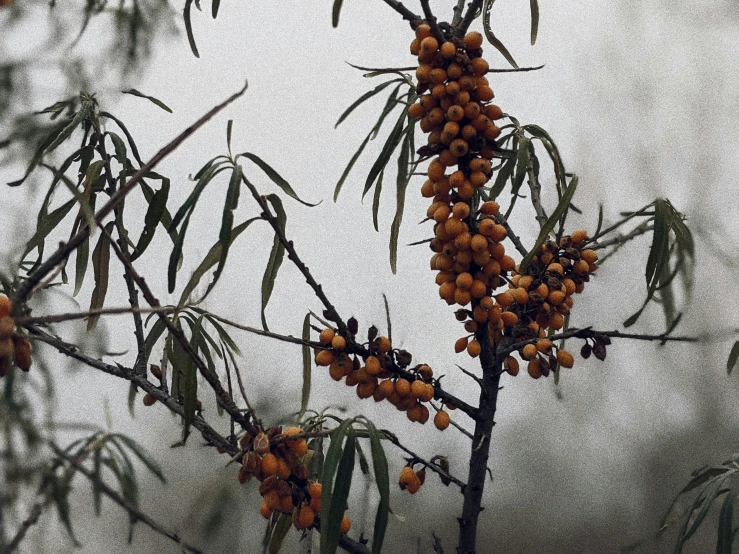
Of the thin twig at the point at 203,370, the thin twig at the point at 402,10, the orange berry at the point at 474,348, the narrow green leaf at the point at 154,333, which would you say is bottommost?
the thin twig at the point at 203,370

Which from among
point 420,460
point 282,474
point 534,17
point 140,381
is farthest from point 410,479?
point 534,17

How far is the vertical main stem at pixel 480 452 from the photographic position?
2.10 ft

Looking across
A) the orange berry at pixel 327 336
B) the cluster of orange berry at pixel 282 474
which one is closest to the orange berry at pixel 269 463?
the cluster of orange berry at pixel 282 474

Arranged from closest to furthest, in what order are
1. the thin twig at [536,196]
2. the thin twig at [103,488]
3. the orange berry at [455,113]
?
the thin twig at [103,488]
the orange berry at [455,113]
the thin twig at [536,196]

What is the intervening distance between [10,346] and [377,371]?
0.85 ft

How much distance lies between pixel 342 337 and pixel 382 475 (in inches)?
4.3

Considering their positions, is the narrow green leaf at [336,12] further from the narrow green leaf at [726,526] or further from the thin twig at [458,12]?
the narrow green leaf at [726,526]

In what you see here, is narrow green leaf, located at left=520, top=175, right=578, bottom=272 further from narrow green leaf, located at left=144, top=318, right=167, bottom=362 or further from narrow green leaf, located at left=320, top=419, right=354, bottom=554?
narrow green leaf, located at left=144, top=318, right=167, bottom=362

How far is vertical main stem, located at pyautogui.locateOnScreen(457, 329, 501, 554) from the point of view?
25.2 inches

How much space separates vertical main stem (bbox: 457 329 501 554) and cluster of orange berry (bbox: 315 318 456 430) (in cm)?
7

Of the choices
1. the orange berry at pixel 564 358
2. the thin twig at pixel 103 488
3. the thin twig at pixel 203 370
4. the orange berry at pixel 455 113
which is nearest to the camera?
the thin twig at pixel 103 488

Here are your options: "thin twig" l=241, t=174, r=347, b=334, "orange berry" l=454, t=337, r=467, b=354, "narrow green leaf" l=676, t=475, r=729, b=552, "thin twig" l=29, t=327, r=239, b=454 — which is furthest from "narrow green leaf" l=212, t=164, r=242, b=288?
"narrow green leaf" l=676, t=475, r=729, b=552

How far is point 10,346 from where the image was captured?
419 millimetres

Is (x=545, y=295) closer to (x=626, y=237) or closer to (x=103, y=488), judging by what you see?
(x=626, y=237)
